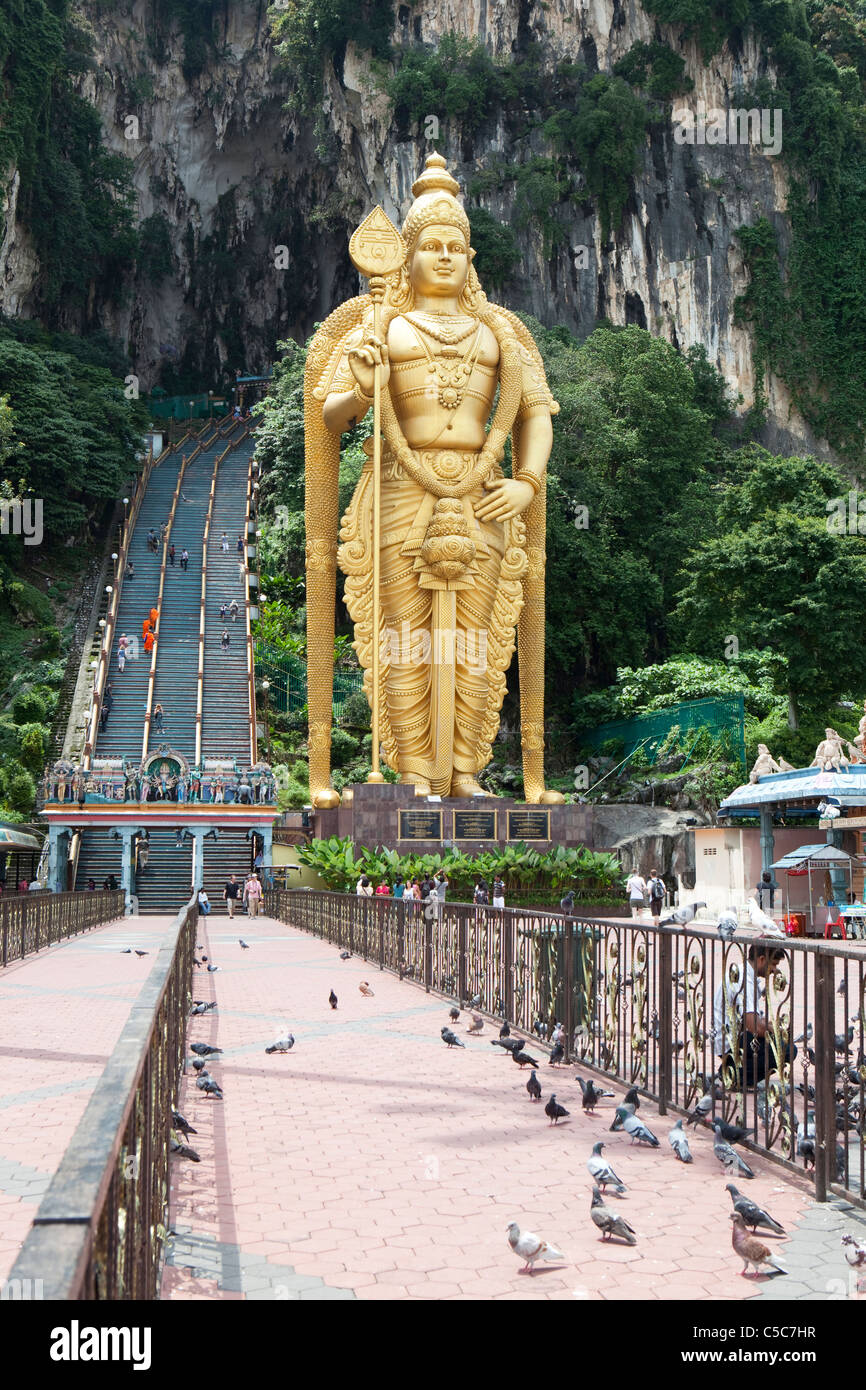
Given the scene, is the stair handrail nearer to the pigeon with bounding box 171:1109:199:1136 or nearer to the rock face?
the rock face

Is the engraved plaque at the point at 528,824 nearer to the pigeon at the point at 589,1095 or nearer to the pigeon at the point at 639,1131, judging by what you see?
the pigeon at the point at 589,1095

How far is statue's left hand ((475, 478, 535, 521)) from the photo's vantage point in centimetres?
2053

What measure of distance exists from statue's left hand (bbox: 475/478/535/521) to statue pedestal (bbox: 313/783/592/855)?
457 centimetres

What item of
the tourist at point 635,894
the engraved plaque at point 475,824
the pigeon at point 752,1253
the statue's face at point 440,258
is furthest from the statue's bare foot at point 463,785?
the pigeon at point 752,1253

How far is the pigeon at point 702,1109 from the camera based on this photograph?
17.3 ft

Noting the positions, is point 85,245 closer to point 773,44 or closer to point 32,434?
point 32,434

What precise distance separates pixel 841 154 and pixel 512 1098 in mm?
40758

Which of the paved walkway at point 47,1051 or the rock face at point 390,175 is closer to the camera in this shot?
the paved walkway at point 47,1051

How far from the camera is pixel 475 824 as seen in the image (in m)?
20.4

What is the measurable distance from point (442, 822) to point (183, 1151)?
50.8 ft

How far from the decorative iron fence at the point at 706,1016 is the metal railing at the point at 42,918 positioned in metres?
5.83

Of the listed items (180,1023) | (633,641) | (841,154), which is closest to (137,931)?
(180,1023)

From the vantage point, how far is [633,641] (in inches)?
1308

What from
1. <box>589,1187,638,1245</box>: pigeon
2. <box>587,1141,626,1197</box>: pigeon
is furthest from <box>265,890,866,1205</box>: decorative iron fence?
<box>589,1187,638,1245</box>: pigeon
